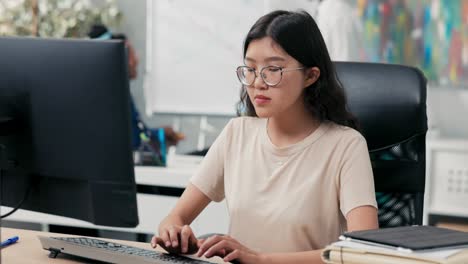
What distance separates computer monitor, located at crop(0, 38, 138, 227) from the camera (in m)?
1.60

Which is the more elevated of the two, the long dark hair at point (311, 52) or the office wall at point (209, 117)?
the long dark hair at point (311, 52)

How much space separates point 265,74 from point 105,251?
52 centimetres

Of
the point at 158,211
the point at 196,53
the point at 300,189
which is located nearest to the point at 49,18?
the point at 196,53

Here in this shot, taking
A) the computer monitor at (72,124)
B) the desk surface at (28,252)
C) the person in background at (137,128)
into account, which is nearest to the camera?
the computer monitor at (72,124)

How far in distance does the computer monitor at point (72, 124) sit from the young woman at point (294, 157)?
0.75 feet

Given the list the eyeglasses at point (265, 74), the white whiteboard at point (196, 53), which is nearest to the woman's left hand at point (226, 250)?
the eyeglasses at point (265, 74)

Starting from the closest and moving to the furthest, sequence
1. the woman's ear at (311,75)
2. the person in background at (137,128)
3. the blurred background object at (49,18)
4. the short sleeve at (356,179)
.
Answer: the short sleeve at (356,179)
the woman's ear at (311,75)
the person in background at (137,128)
the blurred background object at (49,18)

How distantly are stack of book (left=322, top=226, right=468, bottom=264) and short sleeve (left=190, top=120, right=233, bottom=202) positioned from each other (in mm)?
650

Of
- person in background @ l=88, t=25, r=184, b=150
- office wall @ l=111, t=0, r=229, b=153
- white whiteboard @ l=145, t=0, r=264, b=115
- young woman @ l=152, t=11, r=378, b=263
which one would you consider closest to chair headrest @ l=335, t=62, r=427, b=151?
young woman @ l=152, t=11, r=378, b=263

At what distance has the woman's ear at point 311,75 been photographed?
1.96m

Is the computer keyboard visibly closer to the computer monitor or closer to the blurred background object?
the computer monitor

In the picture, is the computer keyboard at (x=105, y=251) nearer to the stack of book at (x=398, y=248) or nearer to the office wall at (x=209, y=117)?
the stack of book at (x=398, y=248)

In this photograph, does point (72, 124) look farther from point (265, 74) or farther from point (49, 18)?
point (49, 18)

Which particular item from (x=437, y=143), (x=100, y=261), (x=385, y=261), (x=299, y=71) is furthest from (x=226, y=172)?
(x=437, y=143)
